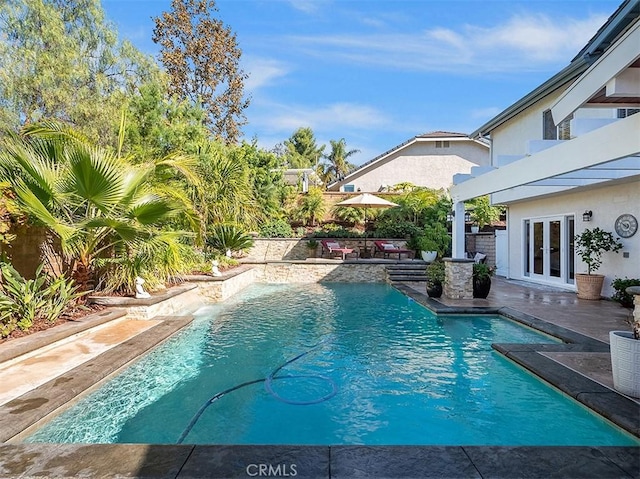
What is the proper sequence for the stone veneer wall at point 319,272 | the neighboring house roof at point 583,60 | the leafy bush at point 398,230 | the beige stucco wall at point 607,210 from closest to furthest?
the neighboring house roof at point 583,60 < the beige stucco wall at point 607,210 < the stone veneer wall at point 319,272 < the leafy bush at point 398,230

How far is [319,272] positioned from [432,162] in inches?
605

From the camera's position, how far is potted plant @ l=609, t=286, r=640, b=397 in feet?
13.4

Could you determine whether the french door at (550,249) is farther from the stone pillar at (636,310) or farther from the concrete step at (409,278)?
the stone pillar at (636,310)

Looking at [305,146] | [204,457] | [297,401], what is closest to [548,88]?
[297,401]

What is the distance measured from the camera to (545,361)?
5.44 m

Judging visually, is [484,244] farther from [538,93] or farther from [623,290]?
[623,290]

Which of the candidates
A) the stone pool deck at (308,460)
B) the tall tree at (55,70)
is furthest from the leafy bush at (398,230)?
the stone pool deck at (308,460)

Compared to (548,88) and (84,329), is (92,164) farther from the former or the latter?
(548,88)

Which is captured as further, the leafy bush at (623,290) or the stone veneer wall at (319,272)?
the stone veneer wall at (319,272)

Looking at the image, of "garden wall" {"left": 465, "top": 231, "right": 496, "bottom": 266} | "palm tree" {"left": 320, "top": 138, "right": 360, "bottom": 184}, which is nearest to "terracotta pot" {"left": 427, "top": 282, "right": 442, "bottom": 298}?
"garden wall" {"left": 465, "top": 231, "right": 496, "bottom": 266}

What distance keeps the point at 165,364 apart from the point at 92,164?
11.2ft

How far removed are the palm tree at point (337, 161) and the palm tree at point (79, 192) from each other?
4014cm

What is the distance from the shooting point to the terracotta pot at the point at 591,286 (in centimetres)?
1065

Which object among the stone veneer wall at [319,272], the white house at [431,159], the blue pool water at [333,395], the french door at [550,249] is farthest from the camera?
the white house at [431,159]
